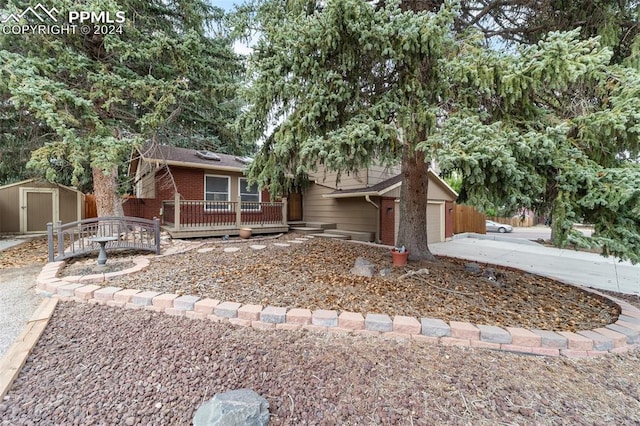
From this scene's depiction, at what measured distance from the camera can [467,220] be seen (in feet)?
49.3

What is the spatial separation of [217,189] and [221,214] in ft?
4.26

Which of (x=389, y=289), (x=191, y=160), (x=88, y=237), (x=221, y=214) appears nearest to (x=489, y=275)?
(x=389, y=289)

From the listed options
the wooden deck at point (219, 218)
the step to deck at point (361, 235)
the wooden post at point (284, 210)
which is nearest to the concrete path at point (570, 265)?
the step to deck at point (361, 235)

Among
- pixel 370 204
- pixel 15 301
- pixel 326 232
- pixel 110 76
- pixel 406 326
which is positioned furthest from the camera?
pixel 326 232

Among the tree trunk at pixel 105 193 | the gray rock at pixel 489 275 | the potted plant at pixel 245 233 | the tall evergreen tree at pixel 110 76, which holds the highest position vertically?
the tall evergreen tree at pixel 110 76

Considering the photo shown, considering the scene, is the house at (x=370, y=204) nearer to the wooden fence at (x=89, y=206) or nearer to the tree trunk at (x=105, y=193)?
the tree trunk at (x=105, y=193)

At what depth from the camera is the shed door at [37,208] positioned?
10.9 meters

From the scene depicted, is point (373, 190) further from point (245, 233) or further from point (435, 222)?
point (245, 233)

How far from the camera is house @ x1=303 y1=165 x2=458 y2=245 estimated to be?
9719 millimetres

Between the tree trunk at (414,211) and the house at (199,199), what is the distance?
5.51 meters

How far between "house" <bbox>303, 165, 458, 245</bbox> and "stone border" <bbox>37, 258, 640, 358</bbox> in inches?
233

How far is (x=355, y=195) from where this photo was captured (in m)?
9.80

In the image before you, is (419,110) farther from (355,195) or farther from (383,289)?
(355,195)

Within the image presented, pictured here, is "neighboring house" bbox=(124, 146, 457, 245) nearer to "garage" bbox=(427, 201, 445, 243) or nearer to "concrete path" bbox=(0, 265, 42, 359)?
"garage" bbox=(427, 201, 445, 243)
